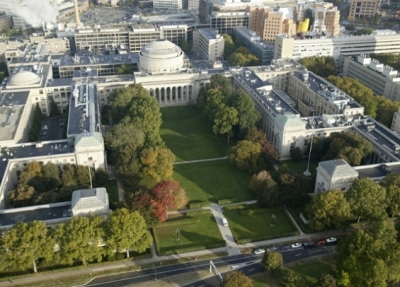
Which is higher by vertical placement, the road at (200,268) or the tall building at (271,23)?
the tall building at (271,23)

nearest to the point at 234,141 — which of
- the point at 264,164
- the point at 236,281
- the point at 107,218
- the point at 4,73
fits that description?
the point at 264,164

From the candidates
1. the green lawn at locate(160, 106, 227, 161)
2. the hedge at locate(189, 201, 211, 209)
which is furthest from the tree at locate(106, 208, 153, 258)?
the green lawn at locate(160, 106, 227, 161)

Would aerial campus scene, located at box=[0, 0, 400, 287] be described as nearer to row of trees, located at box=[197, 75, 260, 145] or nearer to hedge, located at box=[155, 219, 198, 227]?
hedge, located at box=[155, 219, 198, 227]

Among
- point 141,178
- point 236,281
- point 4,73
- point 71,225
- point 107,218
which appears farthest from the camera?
point 4,73

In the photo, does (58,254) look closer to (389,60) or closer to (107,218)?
(107,218)

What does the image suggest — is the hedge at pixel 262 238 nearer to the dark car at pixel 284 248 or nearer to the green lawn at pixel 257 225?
the green lawn at pixel 257 225

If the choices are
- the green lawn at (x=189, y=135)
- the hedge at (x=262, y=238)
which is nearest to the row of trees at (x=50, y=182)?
the green lawn at (x=189, y=135)
